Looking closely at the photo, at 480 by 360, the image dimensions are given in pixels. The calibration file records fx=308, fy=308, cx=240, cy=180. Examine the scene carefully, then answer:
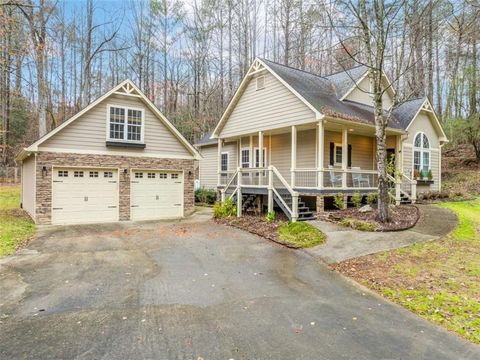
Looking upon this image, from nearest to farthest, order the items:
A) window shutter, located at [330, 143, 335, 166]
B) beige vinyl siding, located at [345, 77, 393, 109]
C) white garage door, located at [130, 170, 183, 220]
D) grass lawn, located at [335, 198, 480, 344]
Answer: grass lawn, located at [335, 198, 480, 344]
white garage door, located at [130, 170, 183, 220]
window shutter, located at [330, 143, 335, 166]
beige vinyl siding, located at [345, 77, 393, 109]

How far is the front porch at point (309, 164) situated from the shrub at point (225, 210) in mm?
375

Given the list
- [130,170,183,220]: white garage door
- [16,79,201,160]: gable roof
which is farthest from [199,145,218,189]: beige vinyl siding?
[130,170,183,220]: white garage door

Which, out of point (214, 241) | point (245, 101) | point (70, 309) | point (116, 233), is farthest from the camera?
point (245, 101)

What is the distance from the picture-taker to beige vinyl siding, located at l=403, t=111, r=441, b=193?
1653 centimetres

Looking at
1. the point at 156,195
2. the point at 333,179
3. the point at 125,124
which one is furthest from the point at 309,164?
the point at 125,124

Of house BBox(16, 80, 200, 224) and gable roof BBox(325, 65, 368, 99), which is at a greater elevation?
gable roof BBox(325, 65, 368, 99)

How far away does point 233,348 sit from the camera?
12.1ft

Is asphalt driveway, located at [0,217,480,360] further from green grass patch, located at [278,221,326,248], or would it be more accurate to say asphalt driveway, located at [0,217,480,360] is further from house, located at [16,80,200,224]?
house, located at [16,80,200,224]

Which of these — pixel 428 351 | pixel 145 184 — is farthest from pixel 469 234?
pixel 145 184

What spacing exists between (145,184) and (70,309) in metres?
9.78

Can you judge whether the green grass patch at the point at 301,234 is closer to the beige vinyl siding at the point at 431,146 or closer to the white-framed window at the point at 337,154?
the white-framed window at the point at 337,154

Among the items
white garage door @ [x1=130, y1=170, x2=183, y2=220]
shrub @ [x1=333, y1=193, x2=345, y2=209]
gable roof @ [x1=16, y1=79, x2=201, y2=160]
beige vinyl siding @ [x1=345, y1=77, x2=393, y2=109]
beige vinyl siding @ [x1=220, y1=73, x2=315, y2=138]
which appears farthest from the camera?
beige vinyl siding @ [x1=345, y1=77, x2=393, y2=109]

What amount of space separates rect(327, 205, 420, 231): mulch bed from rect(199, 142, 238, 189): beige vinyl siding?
9.00 meters

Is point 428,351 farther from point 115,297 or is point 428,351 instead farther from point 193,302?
point 115,297
